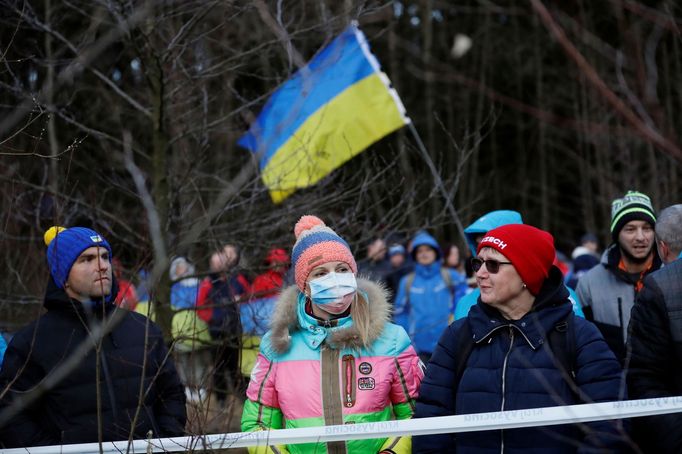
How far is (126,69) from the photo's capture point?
10.8 m

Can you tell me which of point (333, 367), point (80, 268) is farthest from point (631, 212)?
point (80, 268)

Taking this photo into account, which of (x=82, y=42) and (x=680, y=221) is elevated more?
(x=82, y=42)

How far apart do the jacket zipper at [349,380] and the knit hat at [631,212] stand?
2624 mm

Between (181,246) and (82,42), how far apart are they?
242 centimetres

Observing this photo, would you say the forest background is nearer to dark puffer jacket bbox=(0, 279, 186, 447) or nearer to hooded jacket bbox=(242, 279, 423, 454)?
dark puffer jacket bbox=(0, 279, 186, 447)

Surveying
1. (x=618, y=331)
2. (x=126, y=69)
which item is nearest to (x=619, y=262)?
(x=618, y=331)

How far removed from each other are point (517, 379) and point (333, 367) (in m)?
0.94

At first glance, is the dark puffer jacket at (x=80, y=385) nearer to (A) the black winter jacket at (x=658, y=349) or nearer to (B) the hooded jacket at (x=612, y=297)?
(A) the black winter jacket at (x=658, y=349)

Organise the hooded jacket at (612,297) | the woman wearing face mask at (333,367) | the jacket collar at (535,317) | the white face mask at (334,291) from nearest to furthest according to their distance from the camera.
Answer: the jacket collar at (535,317)
the woman wearing face mask at (333,367)
the white face mask at (334,291)
the hooded jacket at (612,297)

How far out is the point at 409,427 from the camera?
437 centimetres

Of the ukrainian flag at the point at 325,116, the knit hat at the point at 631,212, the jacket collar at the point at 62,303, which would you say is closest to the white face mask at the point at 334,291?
the jacket collar at the point at 62,303

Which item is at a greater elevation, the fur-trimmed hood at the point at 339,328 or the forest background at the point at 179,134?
the forest background at the point at 179,134

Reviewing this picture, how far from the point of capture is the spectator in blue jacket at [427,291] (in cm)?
1113

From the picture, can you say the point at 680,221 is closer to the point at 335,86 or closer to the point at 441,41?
A: the point at 335,86
